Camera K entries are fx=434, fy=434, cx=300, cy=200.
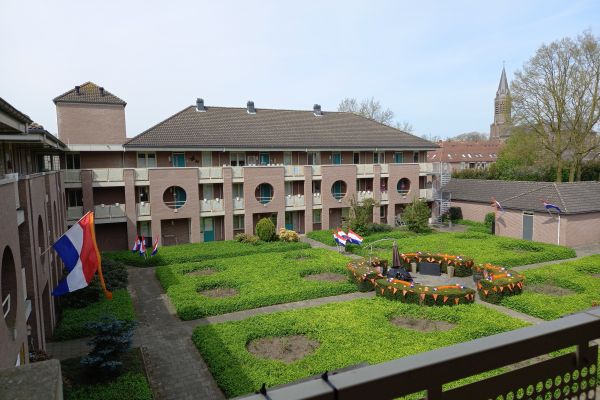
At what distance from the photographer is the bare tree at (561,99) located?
3862cm

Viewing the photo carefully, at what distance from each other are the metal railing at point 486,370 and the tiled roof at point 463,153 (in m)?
74.4

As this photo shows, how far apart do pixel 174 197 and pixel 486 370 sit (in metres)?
31.8

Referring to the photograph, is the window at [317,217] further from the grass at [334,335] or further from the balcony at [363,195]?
the grass at [334,335]

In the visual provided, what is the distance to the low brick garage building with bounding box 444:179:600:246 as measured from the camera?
29.8 meters

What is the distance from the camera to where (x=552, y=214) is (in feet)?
98.8

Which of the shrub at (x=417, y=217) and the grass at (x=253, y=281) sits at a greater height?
the shrub at (x=417, y=217)

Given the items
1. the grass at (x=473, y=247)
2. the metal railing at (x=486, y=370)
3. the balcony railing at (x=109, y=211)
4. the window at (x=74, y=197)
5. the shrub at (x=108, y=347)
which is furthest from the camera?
the window at (x=74, y=197)

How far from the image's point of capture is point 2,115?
31.3 ft

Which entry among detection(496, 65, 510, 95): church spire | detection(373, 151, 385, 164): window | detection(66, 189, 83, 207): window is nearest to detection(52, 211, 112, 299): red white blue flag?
detection(66, 189, 83, 207): window

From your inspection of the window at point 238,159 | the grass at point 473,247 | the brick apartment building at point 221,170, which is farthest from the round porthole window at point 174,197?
the grass at point 473,247

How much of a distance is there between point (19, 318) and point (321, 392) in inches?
445

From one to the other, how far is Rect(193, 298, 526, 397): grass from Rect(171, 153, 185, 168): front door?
19.4 m

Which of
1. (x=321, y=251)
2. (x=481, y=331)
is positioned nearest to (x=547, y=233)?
(x=321, y=251)

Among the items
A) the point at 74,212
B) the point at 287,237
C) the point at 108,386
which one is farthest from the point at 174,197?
the point at 108,386
